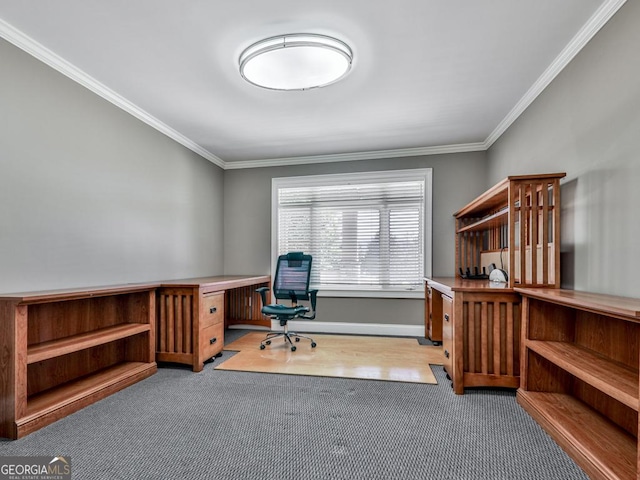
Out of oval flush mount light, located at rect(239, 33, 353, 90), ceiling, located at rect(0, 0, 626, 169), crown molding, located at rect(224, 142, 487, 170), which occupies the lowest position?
crown molding, located at rect(224, 142, 487, 170)

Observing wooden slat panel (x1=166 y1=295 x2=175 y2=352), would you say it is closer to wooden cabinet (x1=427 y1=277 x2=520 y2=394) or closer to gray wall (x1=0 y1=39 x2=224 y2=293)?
gray wall (x1=0 y1=39 x2=224 y2=293)

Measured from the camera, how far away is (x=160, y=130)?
12.2ft

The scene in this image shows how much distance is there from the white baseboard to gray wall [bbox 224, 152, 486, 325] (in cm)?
6

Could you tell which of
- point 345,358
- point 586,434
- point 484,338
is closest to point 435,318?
point 345,358

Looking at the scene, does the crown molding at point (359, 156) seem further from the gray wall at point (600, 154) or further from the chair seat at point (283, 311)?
the chair seat at point (283, 311)

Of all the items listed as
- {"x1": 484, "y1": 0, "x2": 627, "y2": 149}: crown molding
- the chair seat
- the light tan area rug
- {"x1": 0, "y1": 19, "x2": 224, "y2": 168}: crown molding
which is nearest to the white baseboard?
the light tan area rug

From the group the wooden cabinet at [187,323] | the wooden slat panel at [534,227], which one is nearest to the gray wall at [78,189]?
the wooden cabinet at [187,323]

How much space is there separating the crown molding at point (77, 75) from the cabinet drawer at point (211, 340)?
2270 mm

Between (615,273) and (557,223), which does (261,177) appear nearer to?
(557,223)

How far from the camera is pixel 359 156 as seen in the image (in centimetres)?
466

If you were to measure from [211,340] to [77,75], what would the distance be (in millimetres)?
2574

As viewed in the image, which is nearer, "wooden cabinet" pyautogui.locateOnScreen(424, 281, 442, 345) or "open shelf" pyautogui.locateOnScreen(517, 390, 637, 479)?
"open shelf" pyautogui.locateOnScreen(517, 390, 637, 479)

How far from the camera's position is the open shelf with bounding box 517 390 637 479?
152 cm

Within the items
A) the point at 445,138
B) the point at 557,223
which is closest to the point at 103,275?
the point at 557,223
